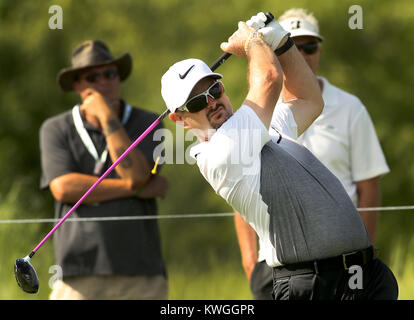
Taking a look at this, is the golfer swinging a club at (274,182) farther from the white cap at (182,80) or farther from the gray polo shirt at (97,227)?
the gray polo shirt at (97,227)

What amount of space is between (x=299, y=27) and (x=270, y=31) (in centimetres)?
156

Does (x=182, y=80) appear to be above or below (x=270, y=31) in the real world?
below

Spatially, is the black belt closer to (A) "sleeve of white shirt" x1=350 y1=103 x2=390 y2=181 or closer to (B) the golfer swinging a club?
(B) the golfer swinging a club

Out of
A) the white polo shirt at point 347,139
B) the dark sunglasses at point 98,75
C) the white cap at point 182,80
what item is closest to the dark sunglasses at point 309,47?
the white polo shirt at point 347,139

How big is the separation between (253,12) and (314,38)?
5.73 m

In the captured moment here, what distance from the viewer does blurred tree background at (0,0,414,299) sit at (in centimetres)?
1065

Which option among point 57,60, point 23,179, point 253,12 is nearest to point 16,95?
point 57,60

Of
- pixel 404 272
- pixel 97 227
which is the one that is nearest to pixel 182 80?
pixel 97 227

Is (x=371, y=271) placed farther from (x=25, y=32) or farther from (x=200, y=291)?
(x=25, y=32)

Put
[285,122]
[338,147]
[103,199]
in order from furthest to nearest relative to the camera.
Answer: [103,199], [338,147], [285,122]

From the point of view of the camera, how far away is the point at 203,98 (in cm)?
354

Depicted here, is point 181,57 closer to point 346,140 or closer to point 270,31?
point 346,140

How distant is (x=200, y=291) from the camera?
8.16m

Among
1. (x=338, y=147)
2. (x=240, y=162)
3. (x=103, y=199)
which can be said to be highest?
(x=338, y=147)
